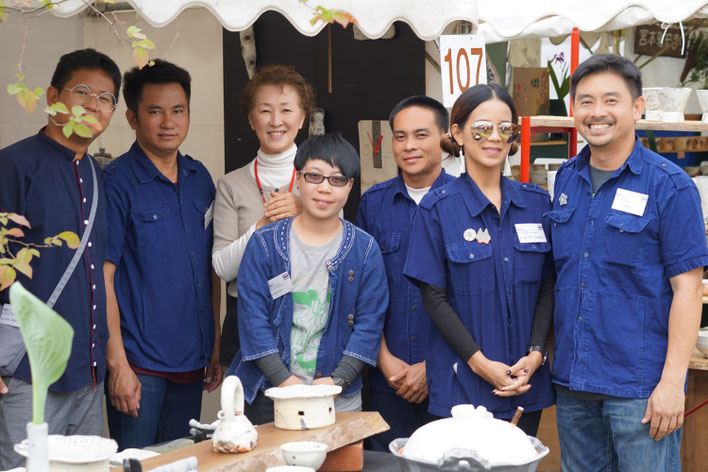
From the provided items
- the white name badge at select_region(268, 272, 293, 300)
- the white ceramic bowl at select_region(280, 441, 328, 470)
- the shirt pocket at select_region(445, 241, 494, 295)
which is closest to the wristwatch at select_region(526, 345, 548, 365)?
the shirt pocket at select_region(445, 241, 494, 295)

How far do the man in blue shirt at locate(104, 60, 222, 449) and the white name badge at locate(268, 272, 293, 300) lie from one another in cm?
60

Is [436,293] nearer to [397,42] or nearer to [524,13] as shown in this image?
[524,13]

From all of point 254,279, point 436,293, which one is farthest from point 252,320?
point 436,293

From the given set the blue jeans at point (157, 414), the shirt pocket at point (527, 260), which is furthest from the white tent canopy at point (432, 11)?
the blue jeans at point (157, 414)

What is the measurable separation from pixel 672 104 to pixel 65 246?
2748 mm

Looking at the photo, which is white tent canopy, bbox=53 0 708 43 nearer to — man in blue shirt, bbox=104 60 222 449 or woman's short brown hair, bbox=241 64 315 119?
woman's short brown hair, bbox=241 64 315 119

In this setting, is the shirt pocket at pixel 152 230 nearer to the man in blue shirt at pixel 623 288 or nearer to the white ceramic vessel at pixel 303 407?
the white ceramic vessel at pixel 303 407

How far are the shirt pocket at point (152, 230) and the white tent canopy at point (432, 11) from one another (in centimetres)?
73

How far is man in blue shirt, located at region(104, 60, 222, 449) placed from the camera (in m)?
3.06

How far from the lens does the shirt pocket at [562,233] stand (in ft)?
8.35

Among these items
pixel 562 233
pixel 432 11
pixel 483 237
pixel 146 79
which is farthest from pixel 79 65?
pixel 562 233

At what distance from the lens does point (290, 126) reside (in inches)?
124

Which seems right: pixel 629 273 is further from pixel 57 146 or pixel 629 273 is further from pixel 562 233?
pixel 57 146

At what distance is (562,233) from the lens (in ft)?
8.44
